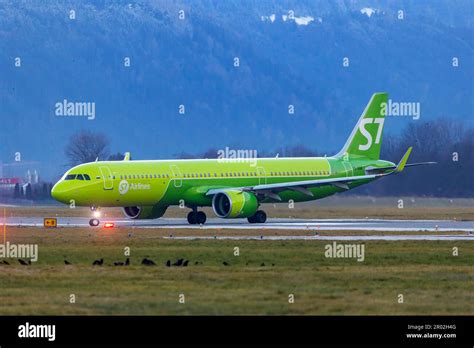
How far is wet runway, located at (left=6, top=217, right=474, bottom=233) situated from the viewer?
60.3m

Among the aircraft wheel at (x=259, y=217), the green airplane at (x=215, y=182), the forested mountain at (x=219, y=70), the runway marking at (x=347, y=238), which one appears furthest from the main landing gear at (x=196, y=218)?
the forested mountain at (x=219, y=70)

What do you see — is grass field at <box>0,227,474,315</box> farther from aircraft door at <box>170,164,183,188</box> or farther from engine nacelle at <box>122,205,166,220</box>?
engine nacelle at <box>122,205,166,220</box>

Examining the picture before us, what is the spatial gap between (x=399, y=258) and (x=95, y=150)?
207ft

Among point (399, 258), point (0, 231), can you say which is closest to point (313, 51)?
point (0, 231)

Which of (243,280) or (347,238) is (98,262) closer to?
(243,280)

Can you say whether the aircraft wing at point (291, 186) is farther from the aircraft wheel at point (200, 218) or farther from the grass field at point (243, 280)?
the grass field at point (243, 280)

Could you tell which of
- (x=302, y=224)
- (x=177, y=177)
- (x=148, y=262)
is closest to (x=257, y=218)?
(x=302, y=224)

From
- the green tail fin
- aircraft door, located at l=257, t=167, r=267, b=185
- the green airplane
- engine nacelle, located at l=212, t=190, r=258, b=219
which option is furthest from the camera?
the green tail fin

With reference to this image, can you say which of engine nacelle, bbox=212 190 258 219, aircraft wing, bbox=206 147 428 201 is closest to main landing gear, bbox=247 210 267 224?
engine nacelle, bbox=212 190 258 219

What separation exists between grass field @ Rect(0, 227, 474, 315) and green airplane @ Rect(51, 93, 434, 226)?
51.3 feet

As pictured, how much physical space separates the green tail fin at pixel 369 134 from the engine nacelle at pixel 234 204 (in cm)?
922

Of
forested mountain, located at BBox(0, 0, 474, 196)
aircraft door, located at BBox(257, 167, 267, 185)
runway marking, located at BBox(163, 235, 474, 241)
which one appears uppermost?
forested mountain, located at BBox(0, 0, 474, 196)

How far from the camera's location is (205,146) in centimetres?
11781

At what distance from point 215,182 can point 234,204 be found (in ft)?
10.2
